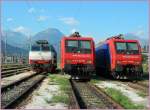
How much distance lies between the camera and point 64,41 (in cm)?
2675

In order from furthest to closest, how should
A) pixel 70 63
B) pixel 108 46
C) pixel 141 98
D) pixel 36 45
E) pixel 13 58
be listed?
pixel 13 58 → pixel 36 45 → pixel 108 46 → pixel 70 63 → pixel 141 98

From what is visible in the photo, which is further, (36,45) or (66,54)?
(36,45)

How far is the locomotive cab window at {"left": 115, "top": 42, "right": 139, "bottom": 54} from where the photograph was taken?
27.0 meters

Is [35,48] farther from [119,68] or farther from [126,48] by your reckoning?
[119,68]

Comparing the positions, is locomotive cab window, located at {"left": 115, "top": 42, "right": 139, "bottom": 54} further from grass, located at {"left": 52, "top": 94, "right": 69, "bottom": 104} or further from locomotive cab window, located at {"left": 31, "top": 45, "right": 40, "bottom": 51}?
locomotive cab window, located at {"left": 31, "top": 45, "right": 40, "bottom": 51}

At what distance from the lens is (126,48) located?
27.2 m

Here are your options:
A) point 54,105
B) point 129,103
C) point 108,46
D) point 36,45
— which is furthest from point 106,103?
point 36,45

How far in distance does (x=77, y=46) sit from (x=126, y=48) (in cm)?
308

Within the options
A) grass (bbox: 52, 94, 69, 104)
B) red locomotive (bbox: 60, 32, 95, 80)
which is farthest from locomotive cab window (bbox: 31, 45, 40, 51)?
grass (bbox: 52, 94, 69, 104)

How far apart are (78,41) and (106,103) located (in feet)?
41.2

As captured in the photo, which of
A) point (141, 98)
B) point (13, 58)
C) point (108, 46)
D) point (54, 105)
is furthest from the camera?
point (13, 58)

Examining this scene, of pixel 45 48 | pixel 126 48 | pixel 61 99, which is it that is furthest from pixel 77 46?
pixel 61 99

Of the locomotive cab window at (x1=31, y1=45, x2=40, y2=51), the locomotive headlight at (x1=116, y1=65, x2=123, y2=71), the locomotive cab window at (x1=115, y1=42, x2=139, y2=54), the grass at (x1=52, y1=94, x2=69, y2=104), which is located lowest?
the grass at (x1=52, y1=94, x2=69, y2=104)

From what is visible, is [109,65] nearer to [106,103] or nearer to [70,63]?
[70,63]
